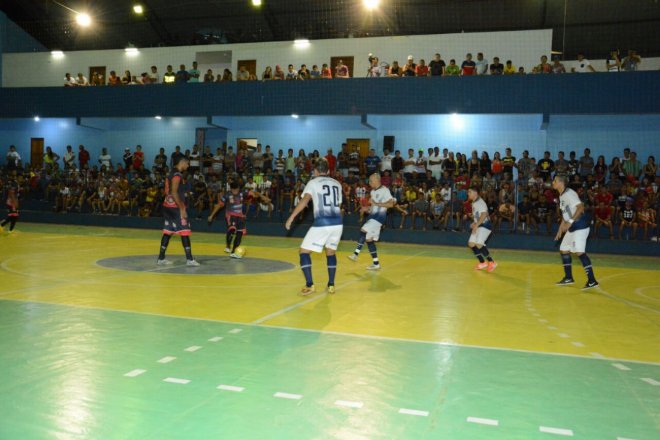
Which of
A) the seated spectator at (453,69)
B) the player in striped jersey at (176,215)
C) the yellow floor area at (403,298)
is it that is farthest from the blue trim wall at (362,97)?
the player in striped jersey at (176,215)

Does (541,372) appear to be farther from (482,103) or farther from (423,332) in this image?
(482,103)

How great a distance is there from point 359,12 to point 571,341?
25.4 meters

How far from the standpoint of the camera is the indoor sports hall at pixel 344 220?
491 centimetres

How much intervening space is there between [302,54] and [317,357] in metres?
26.2

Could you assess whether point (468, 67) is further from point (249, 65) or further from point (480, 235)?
point (480, 235)

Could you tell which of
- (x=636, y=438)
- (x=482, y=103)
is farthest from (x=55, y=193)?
(x=636, y=438)

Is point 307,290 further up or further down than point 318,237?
further down

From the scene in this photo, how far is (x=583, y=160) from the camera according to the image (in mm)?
22688

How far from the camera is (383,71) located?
2684cm

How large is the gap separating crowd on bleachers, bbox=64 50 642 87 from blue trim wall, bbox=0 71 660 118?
0.52 meters

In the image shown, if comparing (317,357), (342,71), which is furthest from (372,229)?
(342,71)

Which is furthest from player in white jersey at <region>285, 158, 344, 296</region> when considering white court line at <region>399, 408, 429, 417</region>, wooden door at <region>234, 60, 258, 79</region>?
wooden door at <region>234, 60, 258, 79</region>

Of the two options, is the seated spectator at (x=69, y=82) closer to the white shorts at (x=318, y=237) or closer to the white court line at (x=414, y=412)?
the white shorts at (x=318, y=237)

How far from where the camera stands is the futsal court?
439 cm
